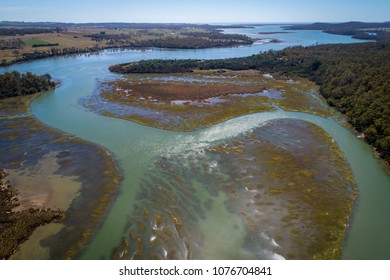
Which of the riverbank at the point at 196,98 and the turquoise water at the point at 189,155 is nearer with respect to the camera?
the turquoise water at the point at 189,155

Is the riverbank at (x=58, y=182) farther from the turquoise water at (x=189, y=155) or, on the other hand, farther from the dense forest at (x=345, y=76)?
the dense forest at (x=345, y=76)

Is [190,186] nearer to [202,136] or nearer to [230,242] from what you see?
[230,242]

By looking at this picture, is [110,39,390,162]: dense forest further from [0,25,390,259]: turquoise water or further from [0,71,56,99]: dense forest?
[0,71,56,99]: dense forest

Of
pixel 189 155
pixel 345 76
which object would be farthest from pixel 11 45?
pixel 345 76

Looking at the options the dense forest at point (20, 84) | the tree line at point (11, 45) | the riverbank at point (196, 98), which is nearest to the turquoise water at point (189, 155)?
the riverbank at point (196, 98)

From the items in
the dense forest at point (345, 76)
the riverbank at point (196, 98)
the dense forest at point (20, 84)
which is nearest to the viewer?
the dense forest at point (345, 76)

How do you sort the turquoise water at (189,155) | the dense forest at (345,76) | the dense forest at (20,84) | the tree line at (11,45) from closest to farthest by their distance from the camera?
the turquoise water at (189,155) < the dense forest at (345,76) < the dense forest at (20,84) < the tree line at (11,45)

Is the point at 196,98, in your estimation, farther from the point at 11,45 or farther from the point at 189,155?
the point at 11,45

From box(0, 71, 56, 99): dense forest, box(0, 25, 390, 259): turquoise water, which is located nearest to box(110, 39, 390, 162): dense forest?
box(0, 25, 390, 259): turquoise water
